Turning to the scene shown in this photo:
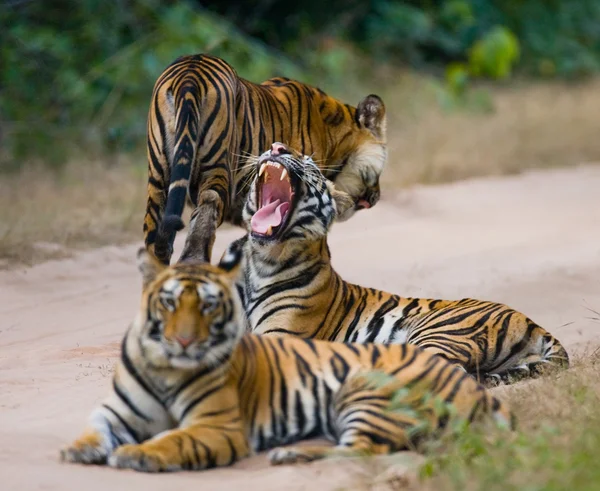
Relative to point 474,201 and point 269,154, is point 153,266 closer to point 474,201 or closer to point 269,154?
point 269,154

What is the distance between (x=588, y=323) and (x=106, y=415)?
356cm

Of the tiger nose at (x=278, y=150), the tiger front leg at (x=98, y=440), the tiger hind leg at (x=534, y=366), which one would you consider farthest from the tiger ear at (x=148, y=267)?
the tiger hind leg at (x=534, y=366)

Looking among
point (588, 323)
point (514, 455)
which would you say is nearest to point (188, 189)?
point (588, 323)

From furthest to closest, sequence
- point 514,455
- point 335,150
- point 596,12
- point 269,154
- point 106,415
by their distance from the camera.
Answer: point 596,12 < point 335,150 < point 269,154 < point 106,415 < point 514,455

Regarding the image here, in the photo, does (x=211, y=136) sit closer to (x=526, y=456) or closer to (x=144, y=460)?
(x=144, y=460)

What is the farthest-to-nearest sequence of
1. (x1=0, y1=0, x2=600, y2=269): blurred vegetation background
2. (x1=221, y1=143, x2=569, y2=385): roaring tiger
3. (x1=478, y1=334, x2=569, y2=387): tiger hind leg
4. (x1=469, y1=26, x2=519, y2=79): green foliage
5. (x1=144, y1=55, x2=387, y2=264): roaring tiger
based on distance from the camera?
(x1=469, y1=26, x2=519, y2=79): green foliage < (x1=0, y1=0, x2=600, y2=269): blurred vegetation background < (x1=144, y1=55, x2=387, y2=264): roaring tiger < (x1=221, y1=143, x2=569, y2=385): roaring tiger < (x1=478, y1=334, x2=569, y2=387): tiger hind leg

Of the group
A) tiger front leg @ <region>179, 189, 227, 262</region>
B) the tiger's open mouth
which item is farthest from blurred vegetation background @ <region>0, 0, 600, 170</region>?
the tiger's open mouth

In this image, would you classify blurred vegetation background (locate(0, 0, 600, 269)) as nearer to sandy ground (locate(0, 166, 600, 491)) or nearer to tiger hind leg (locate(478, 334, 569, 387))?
sandy ground (locate(0, 166, 600, 491))

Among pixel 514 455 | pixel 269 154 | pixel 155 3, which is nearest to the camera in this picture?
pixel 514 455

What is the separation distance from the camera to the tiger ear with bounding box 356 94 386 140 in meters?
7.89

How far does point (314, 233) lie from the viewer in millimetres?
5742

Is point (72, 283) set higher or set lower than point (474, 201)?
lower

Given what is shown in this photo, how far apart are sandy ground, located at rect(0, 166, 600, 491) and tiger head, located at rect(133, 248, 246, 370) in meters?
0.40

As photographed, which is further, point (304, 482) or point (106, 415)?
point (106, 415)
